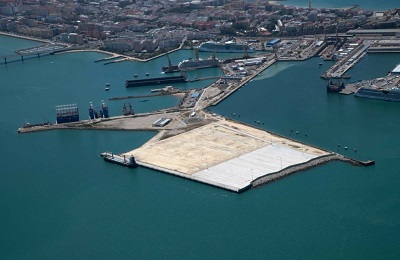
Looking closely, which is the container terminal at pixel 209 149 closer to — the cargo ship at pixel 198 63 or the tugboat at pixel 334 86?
the tugboat at pixel 334 86

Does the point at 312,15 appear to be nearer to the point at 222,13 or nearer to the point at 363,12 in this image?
the point at 363,12

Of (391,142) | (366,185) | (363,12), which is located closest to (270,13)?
(363,12)

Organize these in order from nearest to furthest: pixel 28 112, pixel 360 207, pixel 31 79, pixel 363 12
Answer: pixel 360 207, pixel 28 112, pixel 31 79, pixel 363 12

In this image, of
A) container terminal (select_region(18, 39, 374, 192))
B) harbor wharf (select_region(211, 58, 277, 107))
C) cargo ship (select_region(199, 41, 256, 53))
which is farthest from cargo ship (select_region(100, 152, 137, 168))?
cargo ship (select_region(199, 41, 256, 53))

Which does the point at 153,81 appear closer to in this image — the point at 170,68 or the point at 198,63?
the point at 170,68

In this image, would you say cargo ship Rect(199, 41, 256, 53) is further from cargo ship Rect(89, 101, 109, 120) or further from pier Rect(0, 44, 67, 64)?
cargo ship Rect(89, 101, 109, 120)

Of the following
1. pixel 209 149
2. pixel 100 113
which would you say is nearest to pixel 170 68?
pixel 100 113
